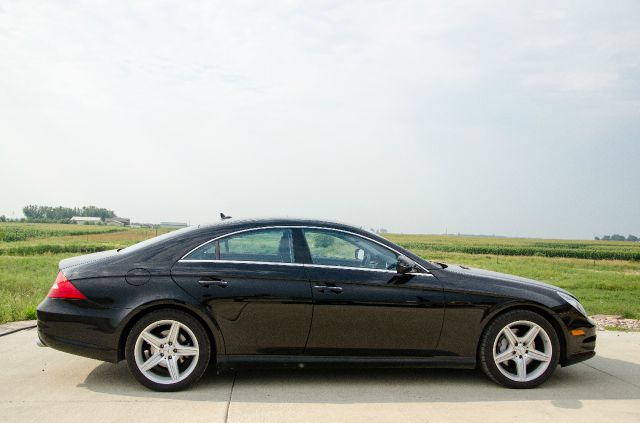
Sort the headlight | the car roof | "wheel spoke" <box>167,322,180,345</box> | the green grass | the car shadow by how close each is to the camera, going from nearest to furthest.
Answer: the car shadow, "wheel spoke" <box>167,322,180,345</box>, the car roof, the headlight, the green grass

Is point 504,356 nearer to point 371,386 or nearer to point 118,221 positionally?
point 371,386

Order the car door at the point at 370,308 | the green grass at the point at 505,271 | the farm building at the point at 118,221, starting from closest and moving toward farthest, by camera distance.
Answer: the car door at the point at 370,308 → the green grass at the point at 505,271 → the farm building at the point at 118,221

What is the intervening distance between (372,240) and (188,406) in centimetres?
201

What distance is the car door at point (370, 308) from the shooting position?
507 centimetres

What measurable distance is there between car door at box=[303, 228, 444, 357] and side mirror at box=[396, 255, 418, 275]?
2.0 inches

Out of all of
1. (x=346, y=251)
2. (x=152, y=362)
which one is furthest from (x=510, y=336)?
(x=152, y=362)

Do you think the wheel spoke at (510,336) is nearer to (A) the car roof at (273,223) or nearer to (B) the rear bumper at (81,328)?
(A) the car roof at (273,223)

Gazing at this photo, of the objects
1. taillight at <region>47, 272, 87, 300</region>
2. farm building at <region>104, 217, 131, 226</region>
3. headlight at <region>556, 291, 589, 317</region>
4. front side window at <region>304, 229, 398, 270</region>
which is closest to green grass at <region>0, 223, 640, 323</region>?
taillight at <region>47, 272, 87, 300</region>

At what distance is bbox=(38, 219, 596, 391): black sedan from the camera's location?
4969 millimetres

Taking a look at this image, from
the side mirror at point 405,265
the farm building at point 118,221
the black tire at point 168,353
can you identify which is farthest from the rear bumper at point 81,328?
the farm building at point 118,221

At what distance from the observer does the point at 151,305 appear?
495 cm

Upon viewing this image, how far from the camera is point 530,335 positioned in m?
5.29

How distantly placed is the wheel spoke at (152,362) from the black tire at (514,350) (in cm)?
266

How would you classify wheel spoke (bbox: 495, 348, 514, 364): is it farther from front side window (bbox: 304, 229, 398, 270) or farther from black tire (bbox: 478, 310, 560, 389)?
front side window (bbox: 304, 229, 398, 270)
